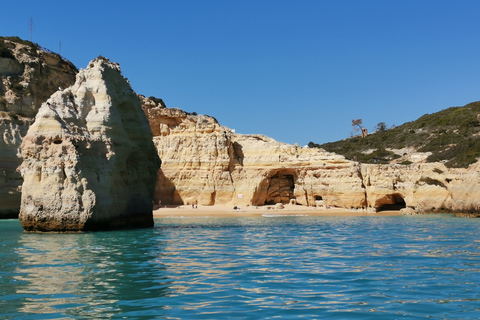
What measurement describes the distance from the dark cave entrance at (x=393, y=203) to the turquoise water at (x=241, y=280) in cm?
2631

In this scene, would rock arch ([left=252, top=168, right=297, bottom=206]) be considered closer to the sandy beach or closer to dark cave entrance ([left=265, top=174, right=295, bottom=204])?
dark cave entrance ([left=265, top=174, right=295, bottom=204])

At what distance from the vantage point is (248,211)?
41.0 meters

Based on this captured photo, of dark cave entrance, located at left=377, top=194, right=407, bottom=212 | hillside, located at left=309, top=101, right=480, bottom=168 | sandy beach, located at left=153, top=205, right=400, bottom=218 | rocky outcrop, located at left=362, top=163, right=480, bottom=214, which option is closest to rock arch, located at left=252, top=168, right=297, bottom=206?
sandy beach, located at left=153, top=205, right=400, bottom=218

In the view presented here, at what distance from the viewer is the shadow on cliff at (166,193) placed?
46.4 meters

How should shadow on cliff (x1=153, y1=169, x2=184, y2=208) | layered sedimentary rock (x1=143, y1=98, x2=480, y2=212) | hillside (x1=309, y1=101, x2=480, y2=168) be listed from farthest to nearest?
1. hillside (x1=309, y1=101, x2=480, y2=168)
2. shadow on cliff (x1=153, y1=169, x2=184, y2=208)
3. layered sedimentary rock (x1=143, y1=98, x2=480, y2=212)

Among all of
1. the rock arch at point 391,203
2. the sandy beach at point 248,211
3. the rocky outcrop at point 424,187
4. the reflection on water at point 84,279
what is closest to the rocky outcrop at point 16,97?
the sandy beach at point 248,211

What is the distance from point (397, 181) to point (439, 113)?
57.6 meters

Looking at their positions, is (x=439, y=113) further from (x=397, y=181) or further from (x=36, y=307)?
(x=36, y=307)

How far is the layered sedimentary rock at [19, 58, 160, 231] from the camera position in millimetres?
19578

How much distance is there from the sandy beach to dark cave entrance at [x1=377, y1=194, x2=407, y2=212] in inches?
87.4

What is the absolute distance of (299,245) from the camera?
595 inches

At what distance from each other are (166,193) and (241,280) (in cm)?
3828

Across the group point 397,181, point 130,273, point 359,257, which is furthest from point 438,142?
point 130,273

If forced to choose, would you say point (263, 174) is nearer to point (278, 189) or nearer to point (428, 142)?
point (278, 189)
